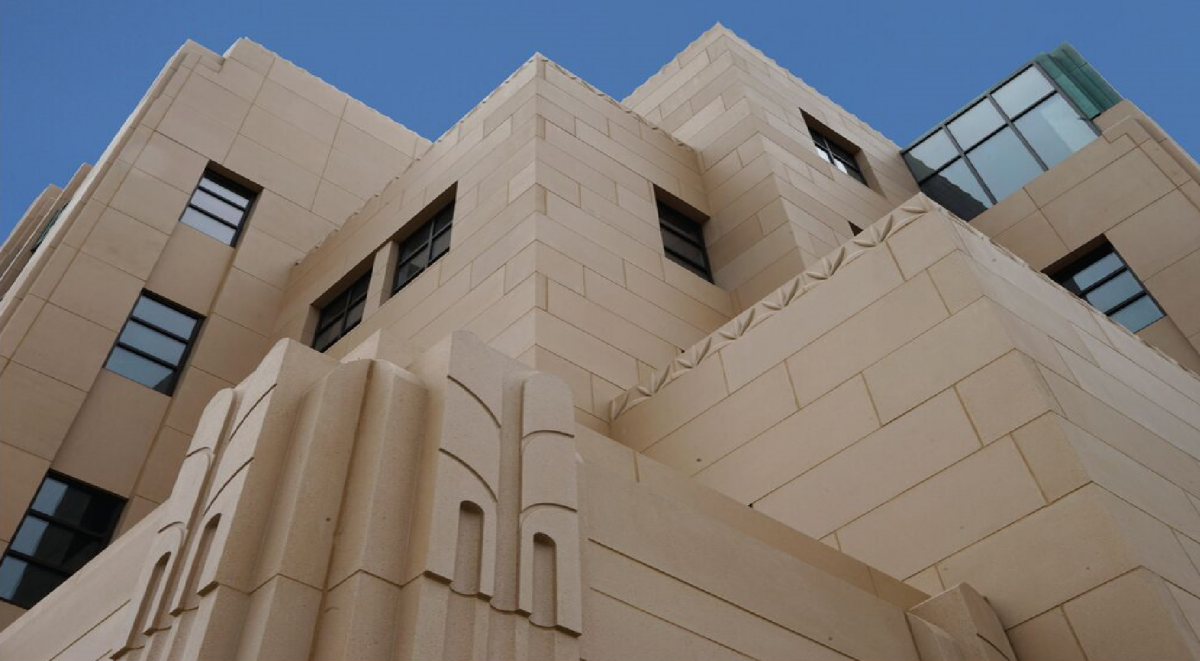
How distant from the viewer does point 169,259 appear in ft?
71.3

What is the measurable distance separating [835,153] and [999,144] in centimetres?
440

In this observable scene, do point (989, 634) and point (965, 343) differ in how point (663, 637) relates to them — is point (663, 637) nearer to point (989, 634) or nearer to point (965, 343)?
point (989, 634)

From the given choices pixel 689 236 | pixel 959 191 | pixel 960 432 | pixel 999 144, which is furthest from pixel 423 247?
pixel 999 144

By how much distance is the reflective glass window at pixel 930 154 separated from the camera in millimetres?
27875

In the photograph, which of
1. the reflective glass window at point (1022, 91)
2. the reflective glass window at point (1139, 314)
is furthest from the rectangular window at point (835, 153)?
the reflective glass window at point (1139, 314)

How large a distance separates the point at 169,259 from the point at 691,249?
10761 mm

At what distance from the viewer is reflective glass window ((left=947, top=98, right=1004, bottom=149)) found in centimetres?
2758

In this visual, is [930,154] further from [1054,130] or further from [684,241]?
[684,241]

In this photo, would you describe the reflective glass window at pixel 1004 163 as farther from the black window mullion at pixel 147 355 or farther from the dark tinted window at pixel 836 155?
the black window mullion at pixel 147 355

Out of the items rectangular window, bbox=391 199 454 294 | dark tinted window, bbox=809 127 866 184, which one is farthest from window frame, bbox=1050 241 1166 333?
rectangular window, bbox=391 199 454 294

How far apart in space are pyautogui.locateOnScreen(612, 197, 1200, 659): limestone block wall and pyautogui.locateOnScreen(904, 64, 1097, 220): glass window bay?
41.6 feet

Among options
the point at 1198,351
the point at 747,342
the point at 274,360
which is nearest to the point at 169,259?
the point at 747,342

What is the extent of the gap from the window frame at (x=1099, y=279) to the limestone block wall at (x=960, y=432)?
6733 millimetres

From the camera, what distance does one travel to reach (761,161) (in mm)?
20766
